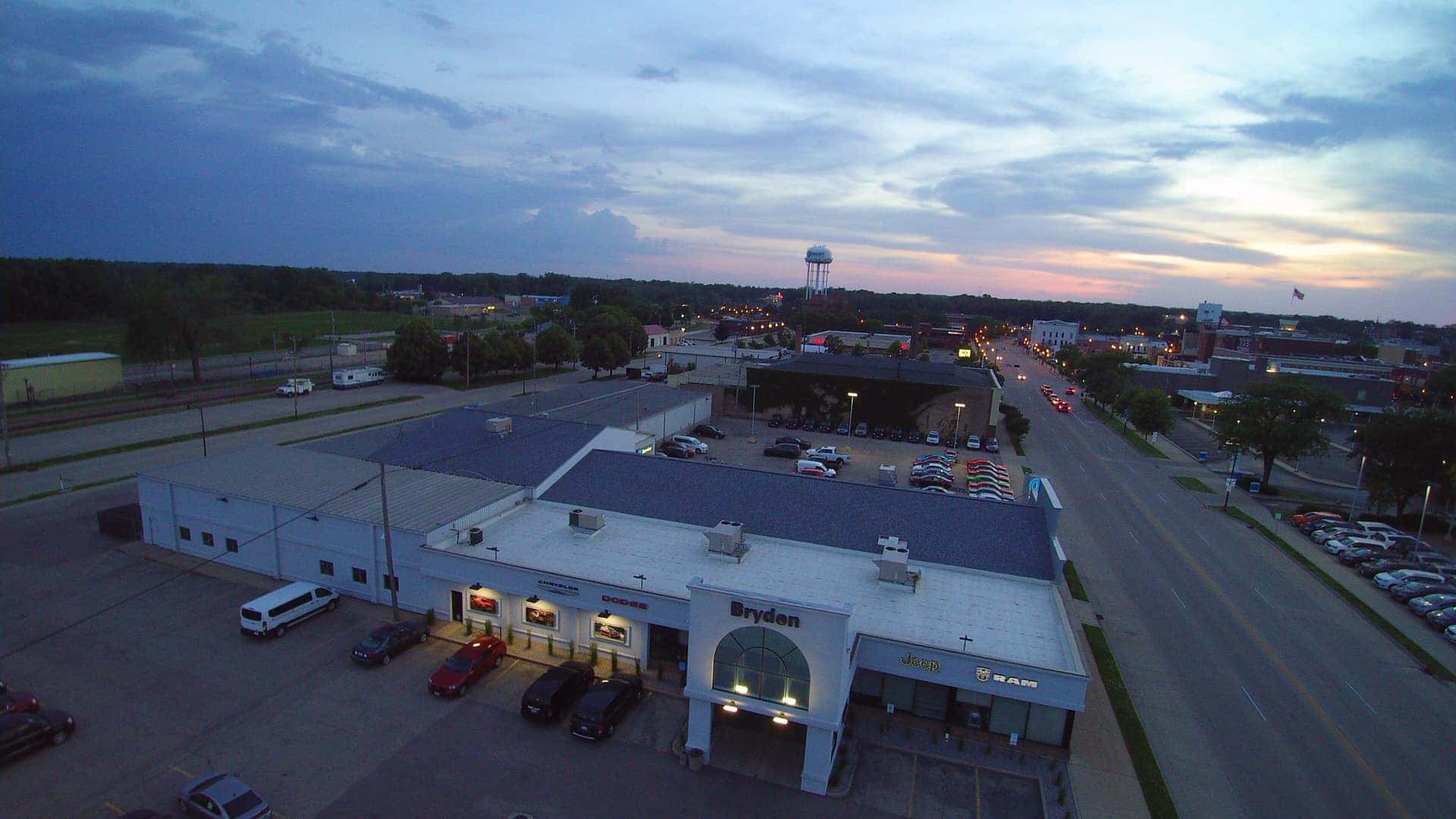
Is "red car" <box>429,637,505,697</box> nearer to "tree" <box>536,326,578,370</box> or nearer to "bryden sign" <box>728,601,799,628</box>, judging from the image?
"bryden sign" <box>728,601,799,628</box>

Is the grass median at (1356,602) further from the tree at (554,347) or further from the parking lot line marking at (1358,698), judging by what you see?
the tree at (554,347)

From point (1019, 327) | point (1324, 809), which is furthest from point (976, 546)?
point (1019, 327)

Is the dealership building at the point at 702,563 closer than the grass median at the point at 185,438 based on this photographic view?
Yes

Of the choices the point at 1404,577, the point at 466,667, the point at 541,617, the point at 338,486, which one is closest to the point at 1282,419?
the point at 1404,577

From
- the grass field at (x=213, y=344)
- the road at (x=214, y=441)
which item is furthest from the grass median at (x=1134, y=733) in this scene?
the grass field at (x=213, y=344)

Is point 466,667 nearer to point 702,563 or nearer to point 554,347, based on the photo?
point 702,563

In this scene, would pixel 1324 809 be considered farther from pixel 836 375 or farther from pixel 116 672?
pixel 836 375
